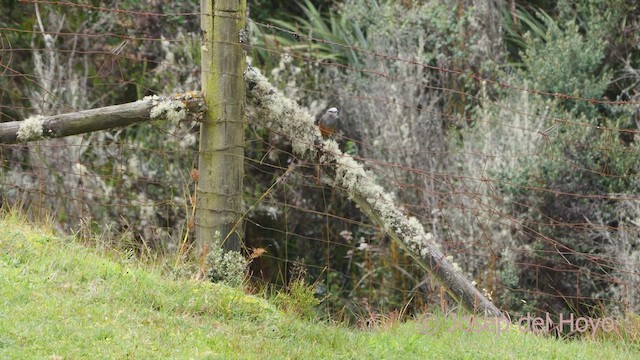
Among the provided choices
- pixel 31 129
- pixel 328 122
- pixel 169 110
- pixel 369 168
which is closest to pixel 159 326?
pixel 169 110

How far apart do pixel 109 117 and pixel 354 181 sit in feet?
4.47

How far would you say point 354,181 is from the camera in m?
4.89

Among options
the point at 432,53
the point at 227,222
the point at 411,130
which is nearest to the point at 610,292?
the point at 411,130

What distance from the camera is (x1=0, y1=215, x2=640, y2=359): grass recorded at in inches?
158

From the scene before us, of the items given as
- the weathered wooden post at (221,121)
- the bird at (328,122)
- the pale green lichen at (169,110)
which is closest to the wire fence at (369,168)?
the bird at (328,122)

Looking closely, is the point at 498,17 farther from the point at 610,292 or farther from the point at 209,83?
the point at 209,83

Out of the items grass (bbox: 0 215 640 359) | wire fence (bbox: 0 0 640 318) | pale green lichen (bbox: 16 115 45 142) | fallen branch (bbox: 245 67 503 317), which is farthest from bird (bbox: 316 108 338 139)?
wire fence (bbox: 0 0 640 318)

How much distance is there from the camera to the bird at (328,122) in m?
5.02

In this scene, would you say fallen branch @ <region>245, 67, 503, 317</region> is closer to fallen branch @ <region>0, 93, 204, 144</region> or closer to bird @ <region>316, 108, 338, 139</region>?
bird @ <region>316, 108, 338, 139</region>

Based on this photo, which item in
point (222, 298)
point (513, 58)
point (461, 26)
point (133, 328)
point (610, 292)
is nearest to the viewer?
point (133, 328)

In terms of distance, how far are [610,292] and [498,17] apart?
3589 mm

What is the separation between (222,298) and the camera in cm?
463

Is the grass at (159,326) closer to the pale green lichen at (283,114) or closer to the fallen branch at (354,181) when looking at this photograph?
the fallen branch at (354,181)

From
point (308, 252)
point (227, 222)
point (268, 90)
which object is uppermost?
point (268, 90)
